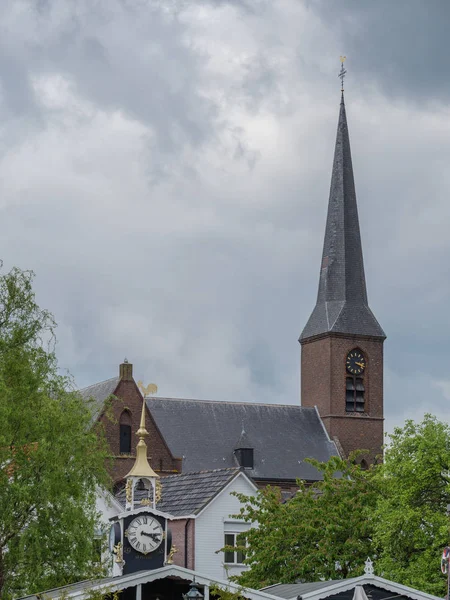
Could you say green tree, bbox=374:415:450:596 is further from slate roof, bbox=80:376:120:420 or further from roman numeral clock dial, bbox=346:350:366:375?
roman numeral clock dial, bbox=346:350:366:375

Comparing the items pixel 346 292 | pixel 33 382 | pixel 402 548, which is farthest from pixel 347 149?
pixel 33 382

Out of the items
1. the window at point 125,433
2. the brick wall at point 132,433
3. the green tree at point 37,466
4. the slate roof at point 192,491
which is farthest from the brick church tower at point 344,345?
the green tree at point 37,466

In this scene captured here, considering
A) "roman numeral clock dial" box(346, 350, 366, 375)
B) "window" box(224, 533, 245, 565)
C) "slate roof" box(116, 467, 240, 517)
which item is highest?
"roman numeral clock dial" box(346, 350, 366, 375)

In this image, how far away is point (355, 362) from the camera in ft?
314

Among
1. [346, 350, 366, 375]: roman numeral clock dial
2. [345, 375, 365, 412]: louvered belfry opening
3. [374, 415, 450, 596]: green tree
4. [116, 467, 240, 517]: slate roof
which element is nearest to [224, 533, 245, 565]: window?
[116, 467, 240, 517]: slate roof

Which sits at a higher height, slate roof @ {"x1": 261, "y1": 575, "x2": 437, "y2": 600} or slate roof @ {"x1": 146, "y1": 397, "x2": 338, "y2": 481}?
slate roof @ {"x1": 146, "y1": 397, "x2": 338, "y2": 481}

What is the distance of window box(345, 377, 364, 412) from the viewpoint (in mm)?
94250

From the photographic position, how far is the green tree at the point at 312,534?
46531 mm

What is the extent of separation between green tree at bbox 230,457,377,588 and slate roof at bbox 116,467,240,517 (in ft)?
7.56

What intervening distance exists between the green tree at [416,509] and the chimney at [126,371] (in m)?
32.9

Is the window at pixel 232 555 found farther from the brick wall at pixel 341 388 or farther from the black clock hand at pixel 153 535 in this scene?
the brick wall at pixel 341 388

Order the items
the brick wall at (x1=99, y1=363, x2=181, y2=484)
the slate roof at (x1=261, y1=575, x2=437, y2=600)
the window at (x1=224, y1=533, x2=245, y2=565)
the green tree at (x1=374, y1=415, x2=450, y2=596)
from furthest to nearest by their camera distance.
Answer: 1. the brick wall at (x1=99, y1=363, x2=181, y2=484)
2. the window at (x1=224, y1=533, x2=245, y2=565)
3. the green tree at (x1=374, y1=415, x2=450, y2=596)
4. the slate roof at (x1=261, y1=575, x2=437, y2=600)

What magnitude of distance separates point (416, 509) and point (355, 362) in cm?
5298

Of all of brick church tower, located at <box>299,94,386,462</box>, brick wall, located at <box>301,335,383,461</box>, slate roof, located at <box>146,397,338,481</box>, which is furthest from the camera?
brick church tower, located at <box>299,94,386,462</box>
